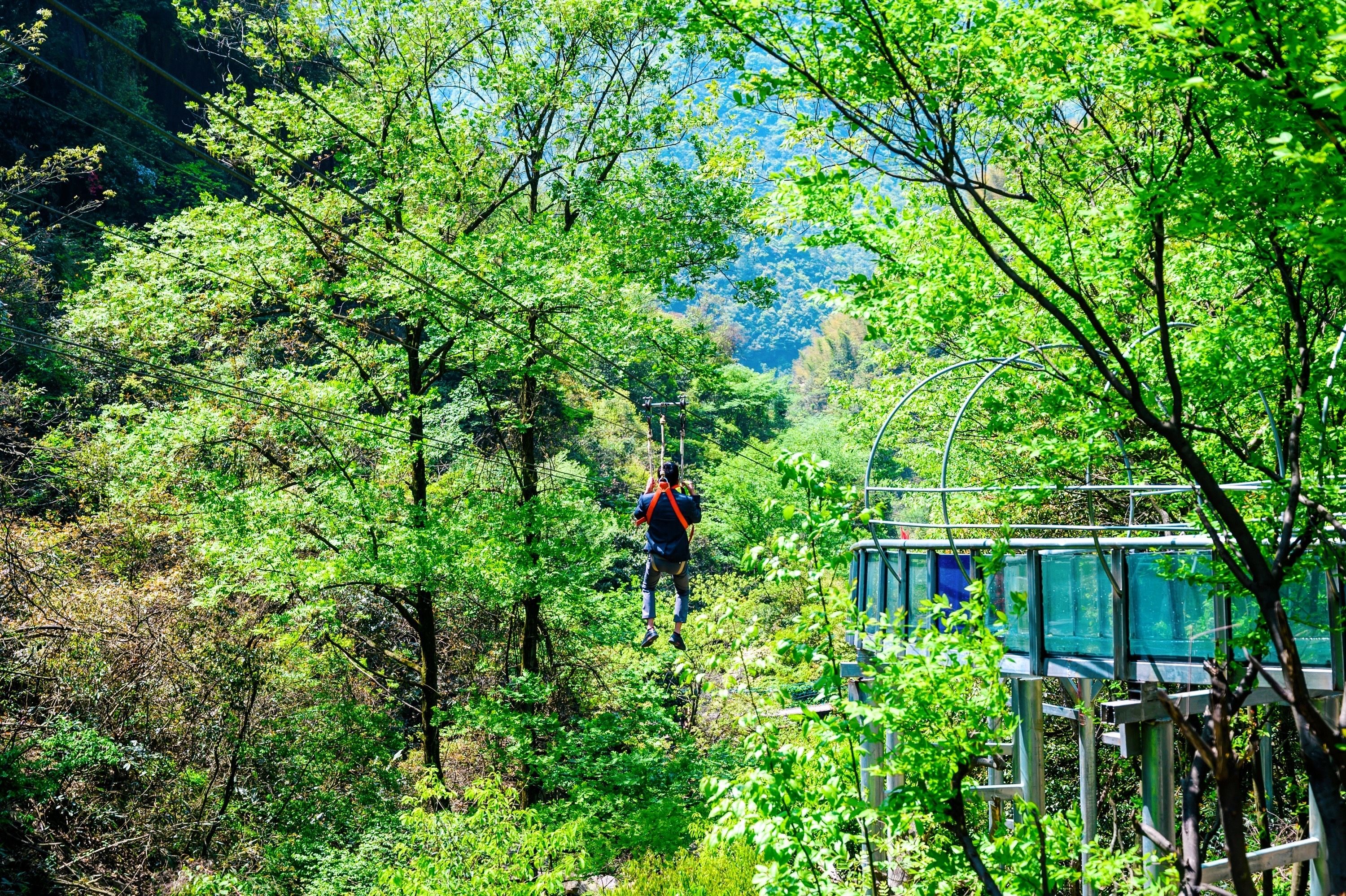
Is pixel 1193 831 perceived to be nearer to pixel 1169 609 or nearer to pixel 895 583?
pixel 1169 609

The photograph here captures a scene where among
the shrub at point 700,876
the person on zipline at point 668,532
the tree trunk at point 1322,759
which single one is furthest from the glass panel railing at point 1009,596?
the shrub at point 700,876

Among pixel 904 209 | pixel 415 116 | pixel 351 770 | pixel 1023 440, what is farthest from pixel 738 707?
pixel 904 209

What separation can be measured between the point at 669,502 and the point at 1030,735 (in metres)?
4.36

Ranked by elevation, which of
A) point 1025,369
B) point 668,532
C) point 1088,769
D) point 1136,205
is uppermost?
point 1136,205

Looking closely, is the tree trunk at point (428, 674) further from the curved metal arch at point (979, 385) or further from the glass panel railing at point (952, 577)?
the curved metal arch at point (979, 385)

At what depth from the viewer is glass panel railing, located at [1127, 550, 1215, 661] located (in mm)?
6324

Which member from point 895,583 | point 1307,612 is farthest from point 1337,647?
point 895,583

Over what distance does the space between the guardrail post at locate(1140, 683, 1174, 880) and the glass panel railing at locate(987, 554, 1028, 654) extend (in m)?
1.08

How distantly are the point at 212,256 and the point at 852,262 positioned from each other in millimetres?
119539

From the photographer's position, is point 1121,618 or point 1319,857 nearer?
point 1319,857

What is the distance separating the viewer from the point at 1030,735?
8.21 metres

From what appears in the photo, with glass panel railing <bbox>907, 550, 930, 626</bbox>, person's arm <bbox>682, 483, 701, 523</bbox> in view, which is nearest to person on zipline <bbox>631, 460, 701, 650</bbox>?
person's arm <bbox>682, 483, 701, 523</bbox>

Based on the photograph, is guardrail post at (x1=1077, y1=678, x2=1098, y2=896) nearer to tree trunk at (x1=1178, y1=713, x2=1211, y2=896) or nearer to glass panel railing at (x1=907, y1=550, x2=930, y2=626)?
glass panel railing at (x1=907, y1=550, x2=930, y2=626)

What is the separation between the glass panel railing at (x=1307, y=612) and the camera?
19.8 ft
